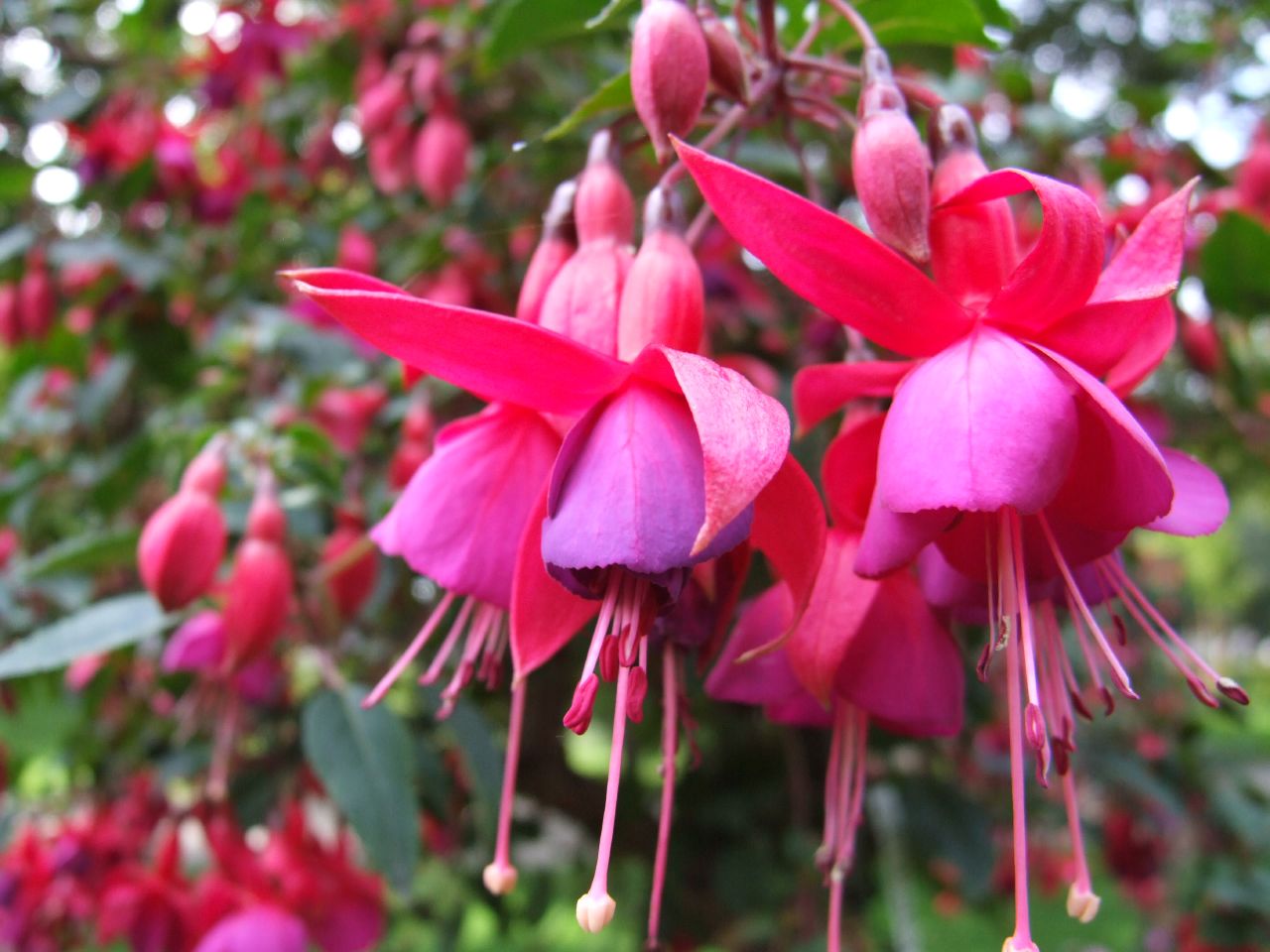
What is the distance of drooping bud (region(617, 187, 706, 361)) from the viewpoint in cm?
39

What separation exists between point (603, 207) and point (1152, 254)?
23cm

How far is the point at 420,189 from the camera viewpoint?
1.35 m

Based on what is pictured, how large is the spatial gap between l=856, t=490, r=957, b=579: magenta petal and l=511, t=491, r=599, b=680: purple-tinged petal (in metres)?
0.12

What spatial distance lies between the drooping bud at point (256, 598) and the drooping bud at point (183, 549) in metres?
0.02

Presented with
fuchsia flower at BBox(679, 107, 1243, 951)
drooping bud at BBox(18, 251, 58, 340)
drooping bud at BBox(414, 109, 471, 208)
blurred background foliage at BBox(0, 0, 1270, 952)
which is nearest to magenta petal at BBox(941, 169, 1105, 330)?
fuchsia flower at BBox(679, 107, 1243, 951)

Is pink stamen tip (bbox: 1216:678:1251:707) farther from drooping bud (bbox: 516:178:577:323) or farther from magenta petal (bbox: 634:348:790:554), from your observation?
drooping bud (bbox: 516:178:577:323)

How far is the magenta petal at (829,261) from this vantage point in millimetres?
354

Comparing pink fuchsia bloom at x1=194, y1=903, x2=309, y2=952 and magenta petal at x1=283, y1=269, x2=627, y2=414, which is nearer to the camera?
magenta petal at x1=283, y1=269, x2=627, y2=414

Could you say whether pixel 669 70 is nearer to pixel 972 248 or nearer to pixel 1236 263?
pixel 972 248

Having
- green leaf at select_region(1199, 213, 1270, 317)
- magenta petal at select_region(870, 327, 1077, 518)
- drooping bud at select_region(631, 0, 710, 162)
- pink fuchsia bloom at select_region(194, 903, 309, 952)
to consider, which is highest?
drooping bud at select_region(631, 0, 710, 162)

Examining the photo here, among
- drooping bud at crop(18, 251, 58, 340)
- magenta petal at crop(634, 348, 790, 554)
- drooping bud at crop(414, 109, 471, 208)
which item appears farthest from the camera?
drooping bud at crop(18, 251, 58, 340)

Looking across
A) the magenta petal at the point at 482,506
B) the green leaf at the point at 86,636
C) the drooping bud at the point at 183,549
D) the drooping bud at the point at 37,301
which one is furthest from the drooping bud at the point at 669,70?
Answer: the drooping bud at the point at 37,301

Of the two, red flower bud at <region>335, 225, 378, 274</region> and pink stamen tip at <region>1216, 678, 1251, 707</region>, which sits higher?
pink stamen tip at <region>1216, 678, 1251, 707</region>

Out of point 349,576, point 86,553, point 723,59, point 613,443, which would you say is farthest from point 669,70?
point 86,553
